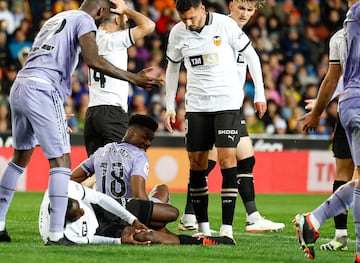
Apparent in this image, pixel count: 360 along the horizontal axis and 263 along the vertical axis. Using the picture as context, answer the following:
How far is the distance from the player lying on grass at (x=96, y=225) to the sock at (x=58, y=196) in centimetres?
17

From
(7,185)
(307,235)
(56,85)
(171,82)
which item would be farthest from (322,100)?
(7,185)

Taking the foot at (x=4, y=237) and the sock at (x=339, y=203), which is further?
the foot at (x=4, y=237)

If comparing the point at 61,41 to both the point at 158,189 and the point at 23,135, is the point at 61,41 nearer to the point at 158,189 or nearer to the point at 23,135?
the point at 23,135

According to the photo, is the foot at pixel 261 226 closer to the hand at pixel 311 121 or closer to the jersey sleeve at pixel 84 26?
the hand at pixel 311 121

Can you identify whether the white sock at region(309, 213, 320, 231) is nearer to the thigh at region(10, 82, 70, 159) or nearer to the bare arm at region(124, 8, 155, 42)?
the thigh at region(10, 82, 70, 159)

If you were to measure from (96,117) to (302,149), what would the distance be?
28.7ft

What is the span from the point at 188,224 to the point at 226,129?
6.22 feet

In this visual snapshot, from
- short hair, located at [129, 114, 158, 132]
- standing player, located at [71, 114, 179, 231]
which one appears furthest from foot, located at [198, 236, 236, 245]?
short hair, located at [129, 114, 158, 132]

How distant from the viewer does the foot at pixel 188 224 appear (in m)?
11.1

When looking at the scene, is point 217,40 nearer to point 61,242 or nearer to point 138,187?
point 138,187

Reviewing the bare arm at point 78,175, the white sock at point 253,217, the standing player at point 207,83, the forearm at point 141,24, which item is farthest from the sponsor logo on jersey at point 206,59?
the white sock at point 253,217

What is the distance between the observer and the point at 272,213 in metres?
14.1

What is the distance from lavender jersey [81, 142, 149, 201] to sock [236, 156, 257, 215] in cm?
199

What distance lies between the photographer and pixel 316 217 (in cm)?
779
